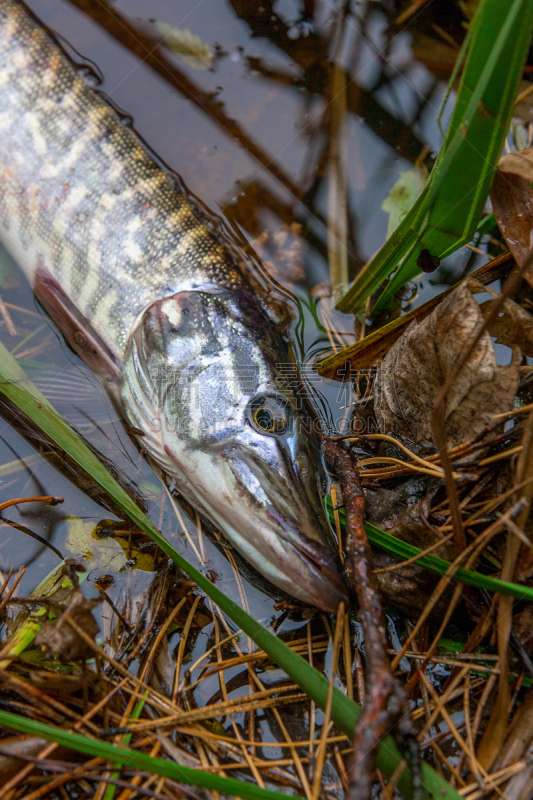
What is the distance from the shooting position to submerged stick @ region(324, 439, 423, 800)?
86cm

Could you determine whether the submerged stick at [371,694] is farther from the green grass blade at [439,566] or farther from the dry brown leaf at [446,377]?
the dry brown leaf at [446,377]

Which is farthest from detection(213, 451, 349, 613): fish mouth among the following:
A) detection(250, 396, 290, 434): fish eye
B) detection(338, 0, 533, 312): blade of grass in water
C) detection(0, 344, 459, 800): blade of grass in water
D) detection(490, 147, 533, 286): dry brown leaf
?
detection(490, 147, 533, 286): dry brown leaf

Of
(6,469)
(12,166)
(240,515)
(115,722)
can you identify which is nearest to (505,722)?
(240,515)

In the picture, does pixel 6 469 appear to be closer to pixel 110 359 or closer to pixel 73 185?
pixel 110 359

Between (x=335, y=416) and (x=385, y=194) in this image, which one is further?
(x=385, y=194)

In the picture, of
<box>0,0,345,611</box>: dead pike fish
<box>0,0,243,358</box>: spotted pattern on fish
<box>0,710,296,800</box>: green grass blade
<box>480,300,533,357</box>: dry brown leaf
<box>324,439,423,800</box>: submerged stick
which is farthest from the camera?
<box>0,0,243,358</box>: spotted pattern on fish

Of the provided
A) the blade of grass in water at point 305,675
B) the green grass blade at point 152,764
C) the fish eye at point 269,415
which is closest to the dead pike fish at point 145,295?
the fish eye at point 269,415

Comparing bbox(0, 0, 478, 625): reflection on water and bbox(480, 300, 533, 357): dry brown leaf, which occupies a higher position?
bbox(0, 0, 478, 625): reflection on water

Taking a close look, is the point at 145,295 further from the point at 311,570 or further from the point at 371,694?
the point at 371,694

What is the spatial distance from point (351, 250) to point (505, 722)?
1.90m

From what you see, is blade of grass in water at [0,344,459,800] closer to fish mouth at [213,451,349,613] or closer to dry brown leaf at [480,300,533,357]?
fish mouth at [213,451,349,613]

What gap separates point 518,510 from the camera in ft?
3.58

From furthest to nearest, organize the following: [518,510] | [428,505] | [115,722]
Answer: [428,505] < [115,722] < [518,510]

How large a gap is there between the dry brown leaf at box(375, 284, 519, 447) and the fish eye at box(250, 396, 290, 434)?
384 mm
